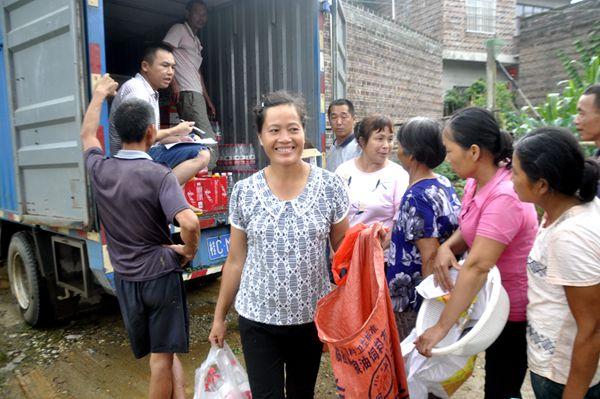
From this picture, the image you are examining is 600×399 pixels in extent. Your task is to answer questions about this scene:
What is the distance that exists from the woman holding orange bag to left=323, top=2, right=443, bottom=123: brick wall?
4.99 meters

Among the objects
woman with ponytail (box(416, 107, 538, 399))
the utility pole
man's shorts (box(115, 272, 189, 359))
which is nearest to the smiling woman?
woman with ponytail (box(416, 107, 538, 399))

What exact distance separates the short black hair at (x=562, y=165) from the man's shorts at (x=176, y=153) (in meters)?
2.38

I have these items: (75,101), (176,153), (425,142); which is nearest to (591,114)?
(425,142)

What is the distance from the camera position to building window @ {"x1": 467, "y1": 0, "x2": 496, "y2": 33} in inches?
522

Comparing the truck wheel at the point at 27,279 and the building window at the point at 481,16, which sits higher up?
the building window at the point at 481,16

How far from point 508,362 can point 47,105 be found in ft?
9.82

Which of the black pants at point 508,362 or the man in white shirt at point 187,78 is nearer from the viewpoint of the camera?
the black pants at point 508,362

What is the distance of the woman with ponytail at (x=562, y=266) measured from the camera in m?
1.21

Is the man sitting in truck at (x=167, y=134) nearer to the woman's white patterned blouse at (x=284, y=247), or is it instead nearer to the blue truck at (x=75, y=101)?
the blue truck at (x=75, y=101)

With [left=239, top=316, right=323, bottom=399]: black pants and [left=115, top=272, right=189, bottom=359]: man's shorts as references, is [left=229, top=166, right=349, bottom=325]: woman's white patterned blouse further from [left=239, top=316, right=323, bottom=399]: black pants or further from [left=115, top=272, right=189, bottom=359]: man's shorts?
[left=115, top=272, right=189, bottom=359]: man's shorts

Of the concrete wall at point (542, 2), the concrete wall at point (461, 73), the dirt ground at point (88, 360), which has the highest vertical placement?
the concrete wall at point (542, 2)

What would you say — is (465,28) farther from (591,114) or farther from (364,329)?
(364,329)

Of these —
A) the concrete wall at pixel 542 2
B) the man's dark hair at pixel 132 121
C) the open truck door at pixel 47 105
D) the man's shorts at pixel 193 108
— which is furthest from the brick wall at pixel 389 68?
the concrete wall at pixel 542 2

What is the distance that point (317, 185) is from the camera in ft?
5.53
